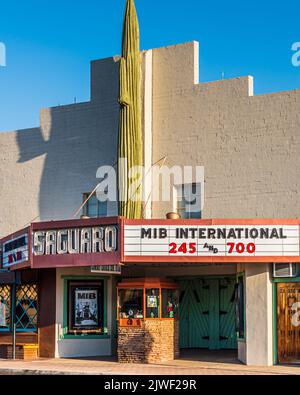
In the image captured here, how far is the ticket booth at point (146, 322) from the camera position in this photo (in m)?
27.6

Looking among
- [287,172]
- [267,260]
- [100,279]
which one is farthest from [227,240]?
[100,279]

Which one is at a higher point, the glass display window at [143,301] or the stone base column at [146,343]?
the glass display window at [143,301]

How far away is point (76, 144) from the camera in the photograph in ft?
106

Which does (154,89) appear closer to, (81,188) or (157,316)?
(81,188)

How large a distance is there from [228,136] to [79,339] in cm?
840

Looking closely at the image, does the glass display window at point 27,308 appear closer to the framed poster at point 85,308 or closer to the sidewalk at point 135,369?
the framed poster at point 85,308

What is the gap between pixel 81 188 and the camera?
3191cm

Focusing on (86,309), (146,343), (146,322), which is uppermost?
(86,309)

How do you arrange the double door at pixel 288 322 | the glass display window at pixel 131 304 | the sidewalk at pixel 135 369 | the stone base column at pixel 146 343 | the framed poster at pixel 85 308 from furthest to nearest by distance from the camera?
the framed poster at pixel 85 308
the glass display window at pixel 131 304
the stone base column at pixel 146 343
the double door at pixel 288 322
the sidewalk at pixel 135 369

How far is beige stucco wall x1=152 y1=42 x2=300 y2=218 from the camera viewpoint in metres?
28.0

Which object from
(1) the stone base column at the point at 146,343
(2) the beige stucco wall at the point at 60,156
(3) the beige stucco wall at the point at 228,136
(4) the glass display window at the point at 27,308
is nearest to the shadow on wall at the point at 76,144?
(2) the beige stucco wall at the point at 60,156

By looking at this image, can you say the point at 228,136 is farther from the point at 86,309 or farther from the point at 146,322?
the point at 86,309

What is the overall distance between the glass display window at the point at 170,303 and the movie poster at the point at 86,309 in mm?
3116

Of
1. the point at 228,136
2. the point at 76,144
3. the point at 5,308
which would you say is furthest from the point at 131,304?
the point at 76,144
